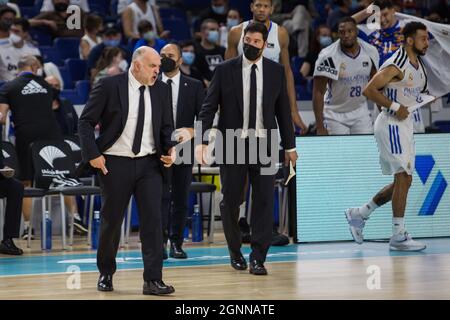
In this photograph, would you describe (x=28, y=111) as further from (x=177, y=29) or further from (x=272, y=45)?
(x=177, y=29)

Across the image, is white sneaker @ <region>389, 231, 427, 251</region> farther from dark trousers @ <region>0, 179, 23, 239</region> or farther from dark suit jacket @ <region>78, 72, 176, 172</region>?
dark trousers @ <region>0, 179, 23, 239</region>

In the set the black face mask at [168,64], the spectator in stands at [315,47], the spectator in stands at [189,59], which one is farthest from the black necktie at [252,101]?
the spectator in stands at [315,47]

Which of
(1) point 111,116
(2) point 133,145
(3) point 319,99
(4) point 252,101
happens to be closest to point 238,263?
(4) point 252,101

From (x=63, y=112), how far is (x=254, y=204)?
5.35 meters

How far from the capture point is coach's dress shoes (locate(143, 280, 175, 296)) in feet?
26.4

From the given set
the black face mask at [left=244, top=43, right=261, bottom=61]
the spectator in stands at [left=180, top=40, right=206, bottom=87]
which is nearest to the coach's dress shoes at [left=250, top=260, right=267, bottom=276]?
the black face mask at [left=244, top=43, right=261, bottom=61]

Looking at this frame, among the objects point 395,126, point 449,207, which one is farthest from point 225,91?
point 449,207

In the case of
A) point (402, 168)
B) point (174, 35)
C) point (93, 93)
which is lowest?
point (402, 168)

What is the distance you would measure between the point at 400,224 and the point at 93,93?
14.2 ft

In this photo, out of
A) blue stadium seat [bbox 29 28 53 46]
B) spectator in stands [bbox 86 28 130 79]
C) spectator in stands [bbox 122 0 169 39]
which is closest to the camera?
spectator in stands [bbox 86 28 130 79]

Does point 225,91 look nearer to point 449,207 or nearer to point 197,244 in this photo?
point 197,244

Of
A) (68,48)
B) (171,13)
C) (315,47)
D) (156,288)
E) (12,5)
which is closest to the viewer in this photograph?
(156,288)

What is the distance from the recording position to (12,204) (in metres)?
11.8
